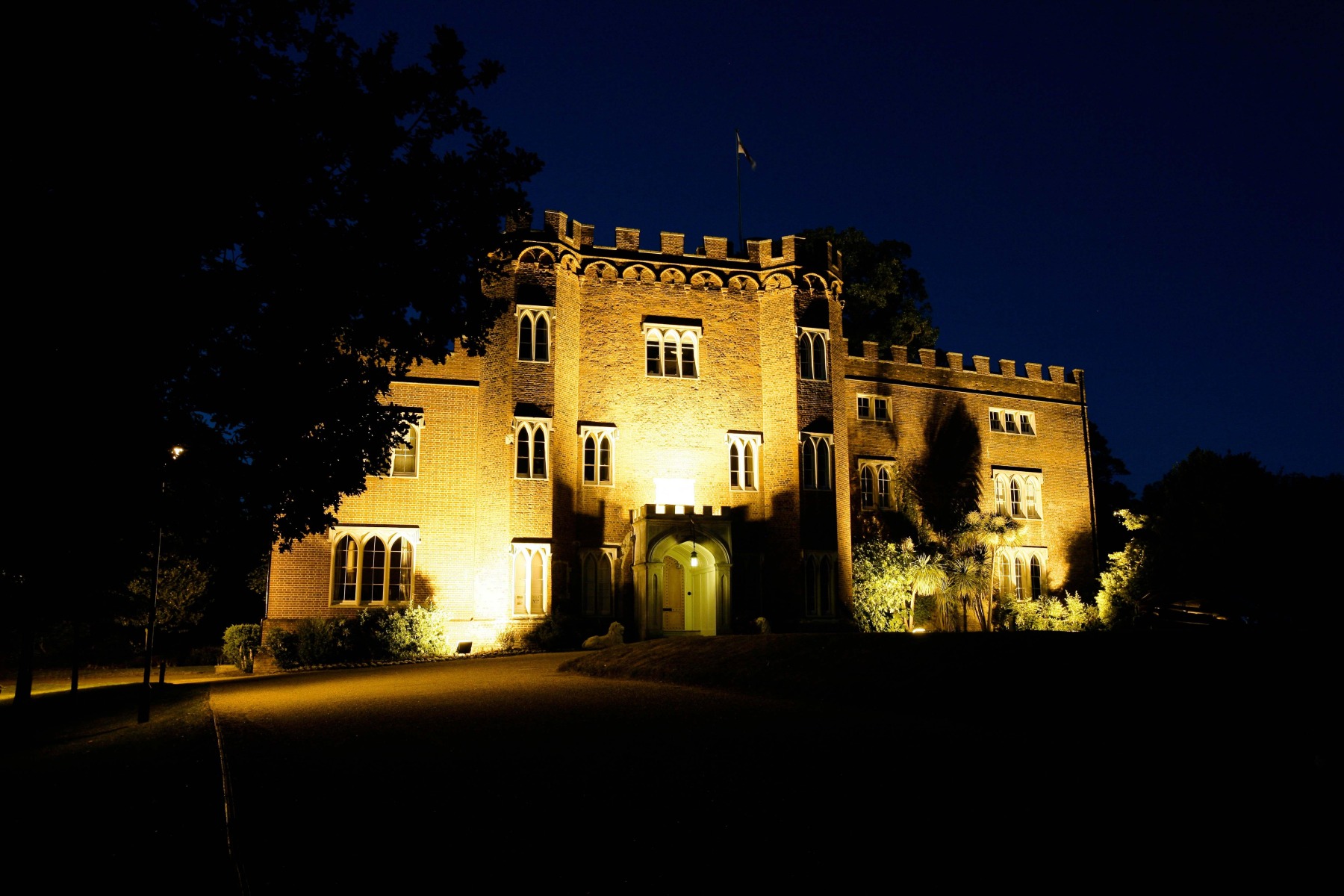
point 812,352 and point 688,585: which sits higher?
point 812,352

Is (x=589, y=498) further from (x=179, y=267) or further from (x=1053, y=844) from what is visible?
(x=1053, y=844)

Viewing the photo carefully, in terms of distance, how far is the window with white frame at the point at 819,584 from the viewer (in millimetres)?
28250

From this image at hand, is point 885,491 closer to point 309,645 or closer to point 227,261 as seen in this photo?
point 309,645

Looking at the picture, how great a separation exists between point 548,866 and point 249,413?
8457 millimetres

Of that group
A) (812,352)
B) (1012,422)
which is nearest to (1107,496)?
(1012,422)

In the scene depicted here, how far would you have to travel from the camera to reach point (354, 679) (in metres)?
18.6

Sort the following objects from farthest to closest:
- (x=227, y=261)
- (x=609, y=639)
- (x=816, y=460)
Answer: (x=816, y=460), (x=609, y=639), (x=227, y=261)

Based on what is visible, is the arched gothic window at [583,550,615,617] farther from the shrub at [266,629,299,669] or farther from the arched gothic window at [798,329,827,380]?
the arched gothic window at [798,329,827,380]

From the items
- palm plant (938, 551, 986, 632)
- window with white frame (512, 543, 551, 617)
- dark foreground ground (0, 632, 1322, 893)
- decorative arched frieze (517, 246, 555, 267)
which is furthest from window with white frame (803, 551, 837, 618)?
dark foreground ground (0, 632, 1322, 893)

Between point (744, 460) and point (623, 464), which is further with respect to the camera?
point (744, 460)

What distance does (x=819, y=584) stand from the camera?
93.3 feet

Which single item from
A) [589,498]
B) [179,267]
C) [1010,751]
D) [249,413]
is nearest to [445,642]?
[589,498]

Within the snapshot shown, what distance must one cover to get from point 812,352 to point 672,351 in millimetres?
4517

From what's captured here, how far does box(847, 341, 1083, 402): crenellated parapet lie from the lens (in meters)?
34.3
